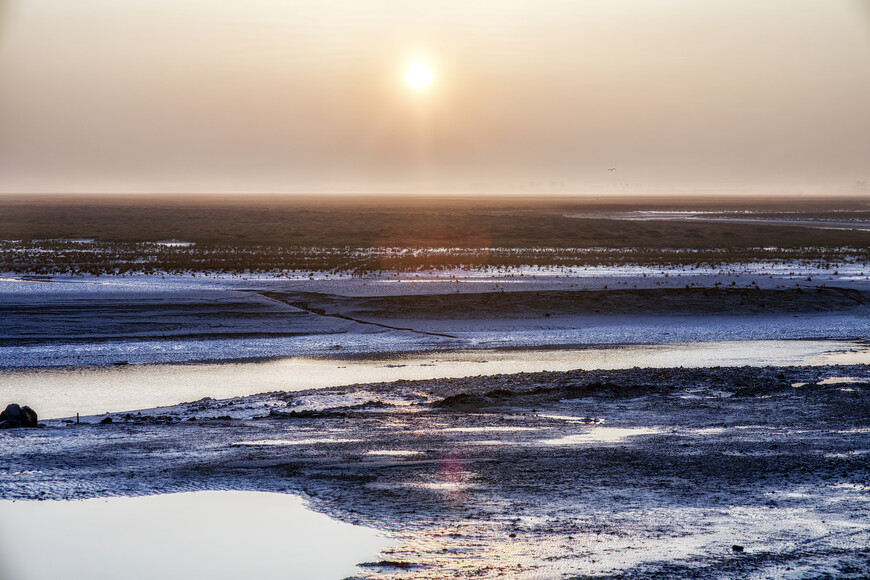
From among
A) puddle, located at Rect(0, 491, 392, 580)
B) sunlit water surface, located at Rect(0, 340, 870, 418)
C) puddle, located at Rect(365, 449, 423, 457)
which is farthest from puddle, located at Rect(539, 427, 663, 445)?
sunlit water surface, located at Rect(0, 340, 870, 418)

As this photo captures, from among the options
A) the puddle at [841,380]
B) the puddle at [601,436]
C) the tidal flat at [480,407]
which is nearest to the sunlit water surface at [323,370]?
the tidal flat at [480,407]

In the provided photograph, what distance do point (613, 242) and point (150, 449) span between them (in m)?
58.9

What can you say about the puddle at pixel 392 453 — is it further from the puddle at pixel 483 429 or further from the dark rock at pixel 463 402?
the dark rock at pixel 463 402

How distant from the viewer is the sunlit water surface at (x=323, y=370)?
19.2 metres

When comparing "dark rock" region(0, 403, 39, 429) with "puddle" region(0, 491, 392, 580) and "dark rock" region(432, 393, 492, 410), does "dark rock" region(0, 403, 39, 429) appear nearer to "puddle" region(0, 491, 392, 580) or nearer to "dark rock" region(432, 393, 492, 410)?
"puddle" region(0, 491, 392, 580)

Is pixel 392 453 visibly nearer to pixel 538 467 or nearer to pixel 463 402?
pixel 538 467

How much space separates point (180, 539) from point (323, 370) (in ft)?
42.1

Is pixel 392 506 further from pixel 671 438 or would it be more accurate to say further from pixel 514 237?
pixel 514 237

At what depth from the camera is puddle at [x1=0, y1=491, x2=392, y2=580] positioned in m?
9.12

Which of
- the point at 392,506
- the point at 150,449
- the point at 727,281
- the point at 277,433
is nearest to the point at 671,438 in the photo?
the point at 392,506

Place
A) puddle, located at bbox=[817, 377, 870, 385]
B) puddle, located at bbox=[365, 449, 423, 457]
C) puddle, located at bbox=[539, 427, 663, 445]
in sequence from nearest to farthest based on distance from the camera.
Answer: puddle, located at bbox=[365, 449, 423, 457], puddle, located at bbox=[539, 427, 663, 445], puddle, located at bbox=[817, 377, 870, 385]

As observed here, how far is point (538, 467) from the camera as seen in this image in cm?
1222

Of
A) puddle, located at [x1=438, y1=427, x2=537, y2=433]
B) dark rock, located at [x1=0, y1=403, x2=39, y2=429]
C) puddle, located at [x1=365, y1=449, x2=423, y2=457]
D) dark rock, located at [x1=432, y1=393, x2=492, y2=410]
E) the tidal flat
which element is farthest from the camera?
dark rock, located at [x1=432, y1=393, x2=492, y2=410]

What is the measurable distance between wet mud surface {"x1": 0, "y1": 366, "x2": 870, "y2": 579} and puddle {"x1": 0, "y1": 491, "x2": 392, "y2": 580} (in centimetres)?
35
